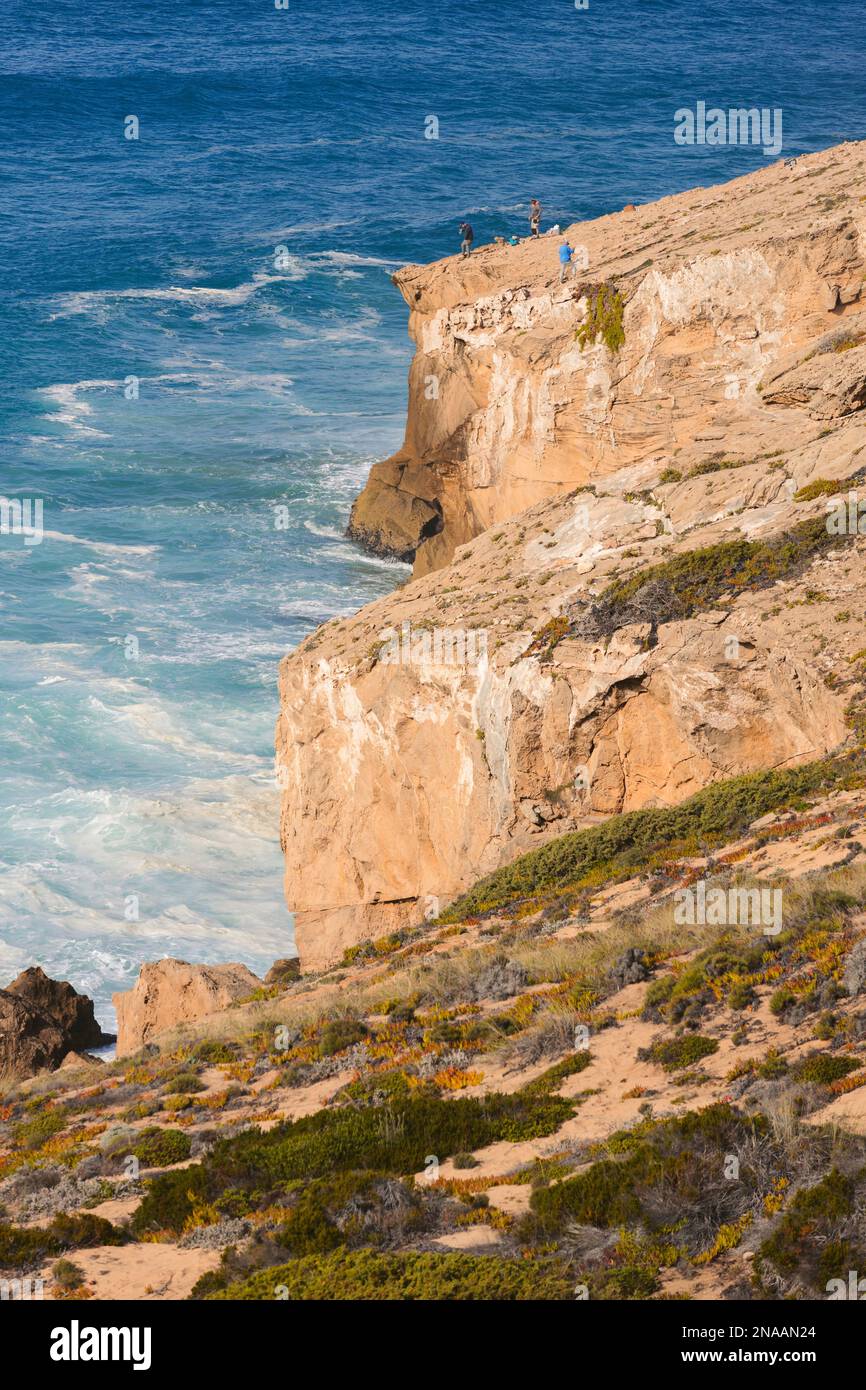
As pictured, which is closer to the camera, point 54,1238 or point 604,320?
point 54,1238

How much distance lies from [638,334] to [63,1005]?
23975mm

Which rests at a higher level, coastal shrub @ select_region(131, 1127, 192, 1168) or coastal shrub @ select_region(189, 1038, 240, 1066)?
coastal shrub @ select_region(189, 1038, 240, 1066)

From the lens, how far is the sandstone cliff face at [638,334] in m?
40.1

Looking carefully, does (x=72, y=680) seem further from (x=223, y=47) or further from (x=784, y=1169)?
(x=223, y=47)

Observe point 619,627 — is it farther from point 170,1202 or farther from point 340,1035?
point 170,1202

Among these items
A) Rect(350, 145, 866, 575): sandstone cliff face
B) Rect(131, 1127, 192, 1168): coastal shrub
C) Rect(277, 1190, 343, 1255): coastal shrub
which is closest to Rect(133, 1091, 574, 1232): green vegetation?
Rect(131, 1127, 192, 1168): coastal shrub

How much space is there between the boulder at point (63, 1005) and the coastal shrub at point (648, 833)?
32.1 feet

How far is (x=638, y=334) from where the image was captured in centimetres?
4297

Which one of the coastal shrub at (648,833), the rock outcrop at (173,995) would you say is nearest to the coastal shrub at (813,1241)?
the coastal shrub at (648,833)

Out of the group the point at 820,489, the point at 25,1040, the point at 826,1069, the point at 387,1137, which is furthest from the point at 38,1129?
the point at 820,489

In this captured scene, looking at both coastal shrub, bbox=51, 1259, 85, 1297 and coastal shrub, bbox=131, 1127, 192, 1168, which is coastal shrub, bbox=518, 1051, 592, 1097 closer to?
coastal shrub, bbox=131, 1127, 192, 1168

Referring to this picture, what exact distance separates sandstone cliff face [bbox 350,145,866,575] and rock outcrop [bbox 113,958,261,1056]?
15169mm

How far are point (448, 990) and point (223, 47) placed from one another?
400 ft

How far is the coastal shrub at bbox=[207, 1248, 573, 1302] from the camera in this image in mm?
13305
